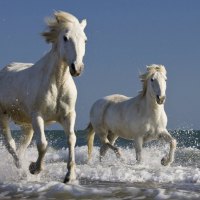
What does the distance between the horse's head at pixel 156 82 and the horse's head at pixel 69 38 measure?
3780 mm

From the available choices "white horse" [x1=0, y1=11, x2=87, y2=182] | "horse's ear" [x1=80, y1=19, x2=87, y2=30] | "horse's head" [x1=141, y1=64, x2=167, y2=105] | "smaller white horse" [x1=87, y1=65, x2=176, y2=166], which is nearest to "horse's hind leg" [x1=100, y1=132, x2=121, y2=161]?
"smaller white horse" [x1=87, y1=65, x2=176, y2=166]

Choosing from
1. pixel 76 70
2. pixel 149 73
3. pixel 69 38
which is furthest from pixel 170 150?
pixel 76 70

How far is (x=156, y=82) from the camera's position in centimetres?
1100

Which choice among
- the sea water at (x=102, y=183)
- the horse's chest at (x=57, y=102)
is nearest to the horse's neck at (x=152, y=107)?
the sea water at (x=102, y=183)

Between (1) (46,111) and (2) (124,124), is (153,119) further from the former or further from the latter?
(1) (46,111)

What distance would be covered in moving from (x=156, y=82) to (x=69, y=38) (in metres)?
4.47

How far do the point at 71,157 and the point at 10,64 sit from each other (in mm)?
2371

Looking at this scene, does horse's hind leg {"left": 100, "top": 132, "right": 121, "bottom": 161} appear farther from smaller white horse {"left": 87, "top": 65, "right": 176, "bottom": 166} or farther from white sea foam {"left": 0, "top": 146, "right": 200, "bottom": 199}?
white sea foam {"left": 0, "top": 146, "right": 200, "bottom": 199}

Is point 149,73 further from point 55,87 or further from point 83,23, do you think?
point 55,87

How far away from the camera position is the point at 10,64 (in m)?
8.87

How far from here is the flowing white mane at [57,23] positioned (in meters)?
7.13

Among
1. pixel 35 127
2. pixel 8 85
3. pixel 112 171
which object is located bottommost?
pixel 112 171

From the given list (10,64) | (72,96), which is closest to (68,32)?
(72,96)

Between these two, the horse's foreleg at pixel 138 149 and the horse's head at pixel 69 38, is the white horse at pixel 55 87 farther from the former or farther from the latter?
the horse's foreleg at pixel 138 149
